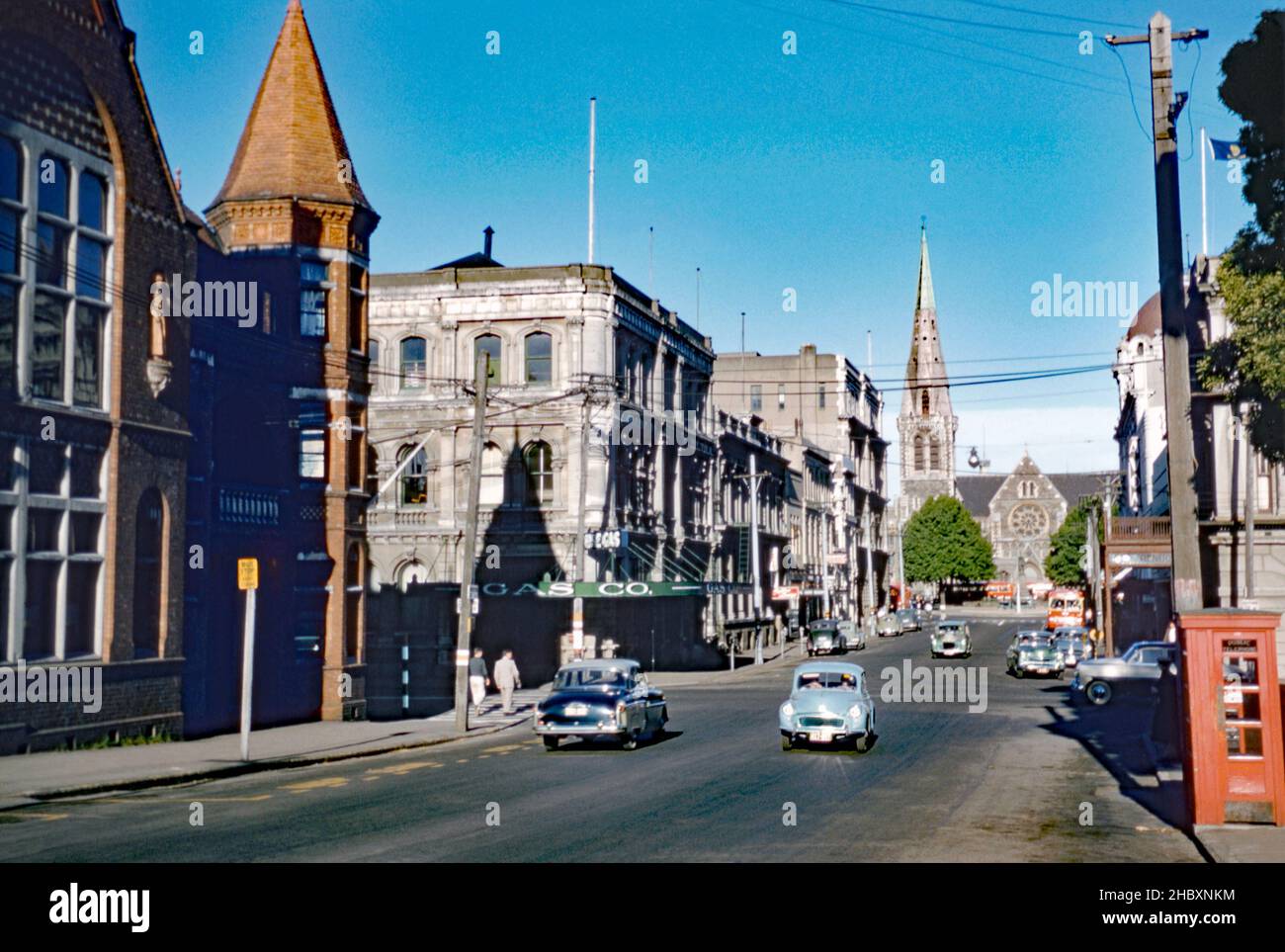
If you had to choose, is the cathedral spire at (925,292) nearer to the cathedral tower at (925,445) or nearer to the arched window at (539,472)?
the cathedral tower at (925,445)

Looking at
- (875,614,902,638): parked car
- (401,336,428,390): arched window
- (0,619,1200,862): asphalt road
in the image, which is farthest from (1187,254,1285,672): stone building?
(875,614,902,638): parked car

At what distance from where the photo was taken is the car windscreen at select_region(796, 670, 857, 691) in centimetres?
2578

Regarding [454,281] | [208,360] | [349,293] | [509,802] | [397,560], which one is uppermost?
[454,281]

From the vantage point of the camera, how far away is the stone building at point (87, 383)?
75.5ft

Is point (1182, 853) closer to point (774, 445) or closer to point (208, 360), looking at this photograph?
point (208, 360)

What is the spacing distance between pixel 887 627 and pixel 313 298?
6588cm

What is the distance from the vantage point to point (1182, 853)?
14.4 m

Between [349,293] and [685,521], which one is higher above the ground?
[349,293]

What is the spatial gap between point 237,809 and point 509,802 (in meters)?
3.47

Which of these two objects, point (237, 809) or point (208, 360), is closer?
point (237, 809)

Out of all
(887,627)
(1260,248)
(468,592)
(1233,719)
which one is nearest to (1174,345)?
(1260,248)

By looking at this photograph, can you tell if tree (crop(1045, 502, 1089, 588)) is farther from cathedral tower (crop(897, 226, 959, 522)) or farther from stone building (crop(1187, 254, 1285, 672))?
stone building (crop(1187, 254, 1285, 672))
